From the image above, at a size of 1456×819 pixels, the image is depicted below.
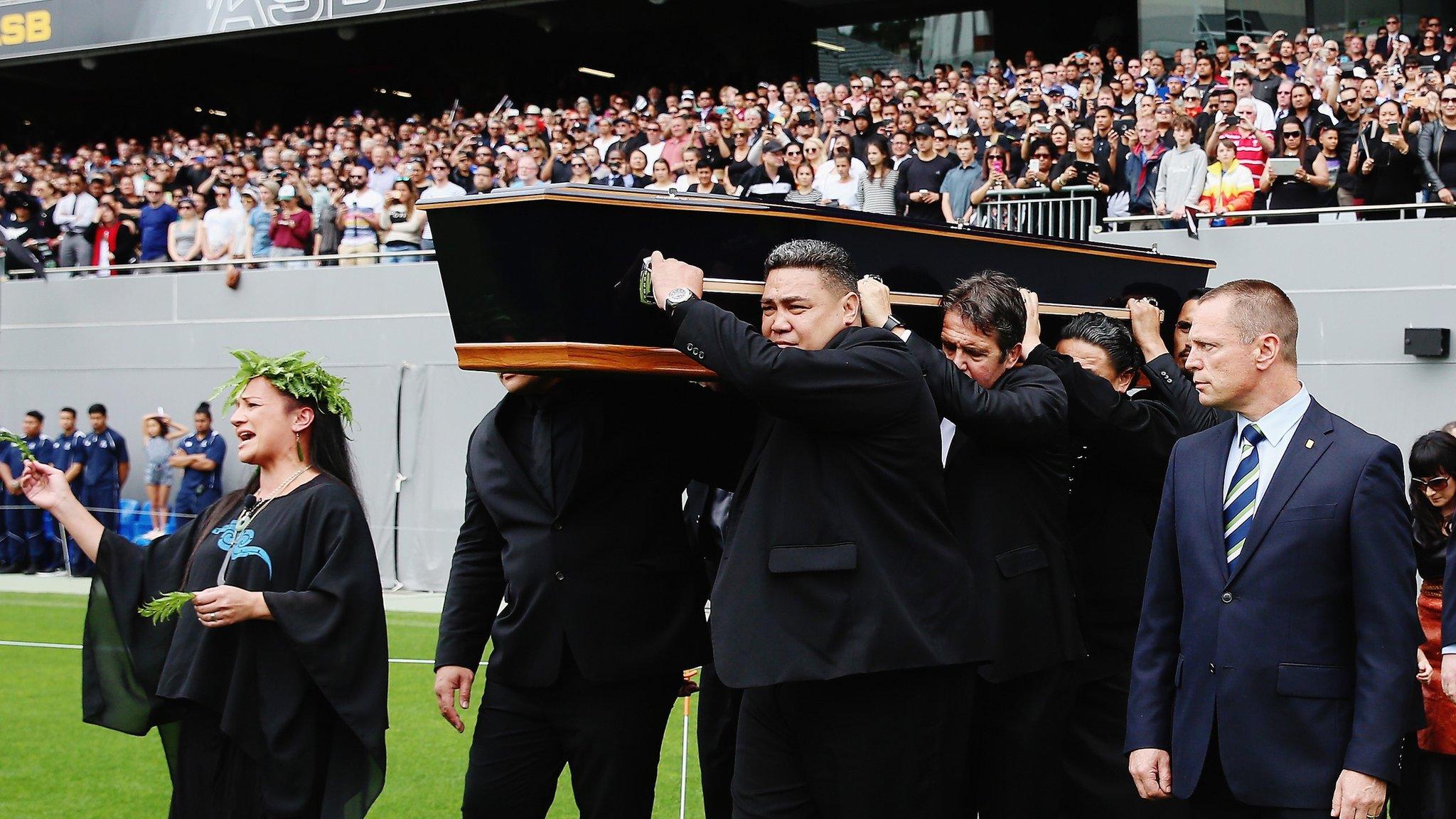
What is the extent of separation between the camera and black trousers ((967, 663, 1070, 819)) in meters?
4.41

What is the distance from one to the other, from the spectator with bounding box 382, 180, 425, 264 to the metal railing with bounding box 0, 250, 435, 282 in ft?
0.20

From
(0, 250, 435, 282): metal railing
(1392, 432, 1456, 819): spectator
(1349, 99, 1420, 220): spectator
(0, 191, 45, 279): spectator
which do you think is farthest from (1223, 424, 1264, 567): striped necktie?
(0, 191, 45, 279): spectator

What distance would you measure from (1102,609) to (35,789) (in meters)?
4.91

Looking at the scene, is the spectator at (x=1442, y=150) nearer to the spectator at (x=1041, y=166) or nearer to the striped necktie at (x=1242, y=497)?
the spectator at (x=1041, y=166)

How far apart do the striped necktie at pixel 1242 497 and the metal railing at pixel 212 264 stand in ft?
43.6

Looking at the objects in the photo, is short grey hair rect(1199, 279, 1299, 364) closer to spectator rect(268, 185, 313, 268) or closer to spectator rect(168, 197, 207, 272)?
spectator rect(268, 185, 313, 268)

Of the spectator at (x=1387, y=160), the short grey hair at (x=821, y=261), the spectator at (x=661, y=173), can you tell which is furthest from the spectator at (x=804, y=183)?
the short grey hair at (x=821, y=261)

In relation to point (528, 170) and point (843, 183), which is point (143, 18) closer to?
point (528, 170)

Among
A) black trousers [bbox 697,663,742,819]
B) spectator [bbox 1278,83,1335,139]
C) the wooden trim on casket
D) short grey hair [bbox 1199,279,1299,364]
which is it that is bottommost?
black trousers [bbox 697,663,742,819]

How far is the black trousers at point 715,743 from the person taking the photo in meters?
5.02

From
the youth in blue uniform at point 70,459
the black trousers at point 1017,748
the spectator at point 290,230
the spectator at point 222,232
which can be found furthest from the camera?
the spectator at point 222,232

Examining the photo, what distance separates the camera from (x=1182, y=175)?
12055 millimetres

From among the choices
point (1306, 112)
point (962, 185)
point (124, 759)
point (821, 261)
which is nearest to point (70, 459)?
point (962, 185)

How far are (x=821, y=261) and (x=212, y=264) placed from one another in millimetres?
15126
